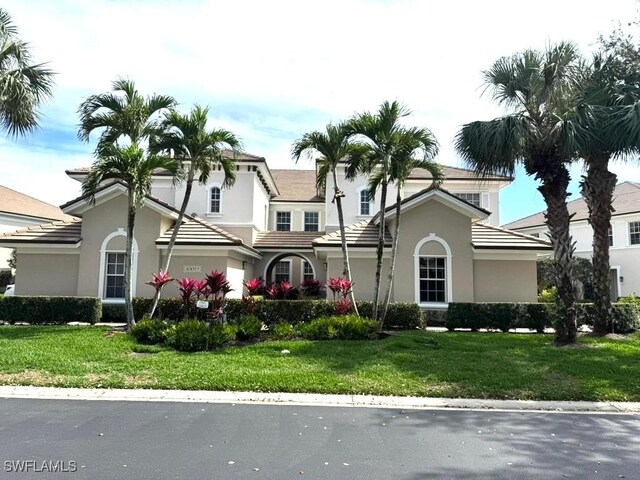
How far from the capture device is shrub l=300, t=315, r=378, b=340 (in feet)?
42.8

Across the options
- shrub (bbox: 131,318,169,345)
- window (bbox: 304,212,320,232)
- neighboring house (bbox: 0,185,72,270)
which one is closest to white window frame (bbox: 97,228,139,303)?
shrub (bbox: 131,318,169,345)

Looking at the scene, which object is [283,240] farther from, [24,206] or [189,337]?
[24,206]

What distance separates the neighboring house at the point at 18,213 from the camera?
36188 mm

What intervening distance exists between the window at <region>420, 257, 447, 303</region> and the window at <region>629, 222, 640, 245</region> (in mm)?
18146

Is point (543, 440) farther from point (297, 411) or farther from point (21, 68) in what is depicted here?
point (21, 68)

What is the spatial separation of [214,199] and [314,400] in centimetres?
1929

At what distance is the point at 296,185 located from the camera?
3247 centimetres

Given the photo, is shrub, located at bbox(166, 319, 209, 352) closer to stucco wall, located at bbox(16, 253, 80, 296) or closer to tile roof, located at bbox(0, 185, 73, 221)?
stucco wall, located at bbox(16, 253, 80, 296)

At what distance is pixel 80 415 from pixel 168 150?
9.95 m

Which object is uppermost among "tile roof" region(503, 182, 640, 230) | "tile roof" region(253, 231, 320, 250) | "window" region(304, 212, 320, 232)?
"tile roof" region(503, 182, 640, 230)

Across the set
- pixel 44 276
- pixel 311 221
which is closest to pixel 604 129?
pixel 311 221

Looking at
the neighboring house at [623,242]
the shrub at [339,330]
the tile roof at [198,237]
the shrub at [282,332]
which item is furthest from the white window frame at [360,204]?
the shrub at [282,332]

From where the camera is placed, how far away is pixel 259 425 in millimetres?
6297

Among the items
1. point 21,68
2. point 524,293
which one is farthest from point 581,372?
point 21,68
